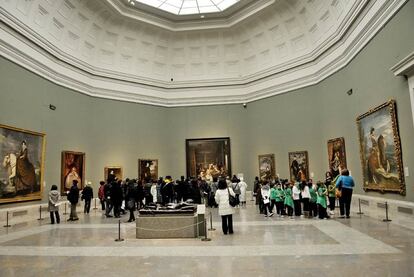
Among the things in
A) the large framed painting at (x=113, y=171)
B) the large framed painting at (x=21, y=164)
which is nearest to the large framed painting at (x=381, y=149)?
the large framed painting at (x=113, y=171)

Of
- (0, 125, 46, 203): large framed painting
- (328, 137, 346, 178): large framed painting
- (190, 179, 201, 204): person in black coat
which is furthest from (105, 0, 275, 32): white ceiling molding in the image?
(190, 179, 201, 204): person in black coat

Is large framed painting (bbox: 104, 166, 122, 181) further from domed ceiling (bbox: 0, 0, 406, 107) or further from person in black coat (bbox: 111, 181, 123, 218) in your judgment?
person in black coat (bbox: 111, 181, 123, 218)

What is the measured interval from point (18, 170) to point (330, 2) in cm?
1625

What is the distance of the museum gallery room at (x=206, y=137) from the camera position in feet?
26.5

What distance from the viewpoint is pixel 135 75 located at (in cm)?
2220

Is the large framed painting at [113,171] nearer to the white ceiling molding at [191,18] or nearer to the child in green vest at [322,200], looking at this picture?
the white ceiling molding at [191,18]

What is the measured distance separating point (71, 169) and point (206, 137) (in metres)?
9.23

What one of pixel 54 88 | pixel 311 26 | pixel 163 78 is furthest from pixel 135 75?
pixel 311 26

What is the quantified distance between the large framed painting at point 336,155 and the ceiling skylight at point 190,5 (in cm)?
1044

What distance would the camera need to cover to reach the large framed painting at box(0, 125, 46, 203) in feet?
42.9

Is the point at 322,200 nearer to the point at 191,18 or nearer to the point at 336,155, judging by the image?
the point at 336,155

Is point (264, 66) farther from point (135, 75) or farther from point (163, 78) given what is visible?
point (135, 75)

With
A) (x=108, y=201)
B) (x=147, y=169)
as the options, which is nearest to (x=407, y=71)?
(x=108, y=201)

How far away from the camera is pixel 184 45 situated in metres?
23.6
